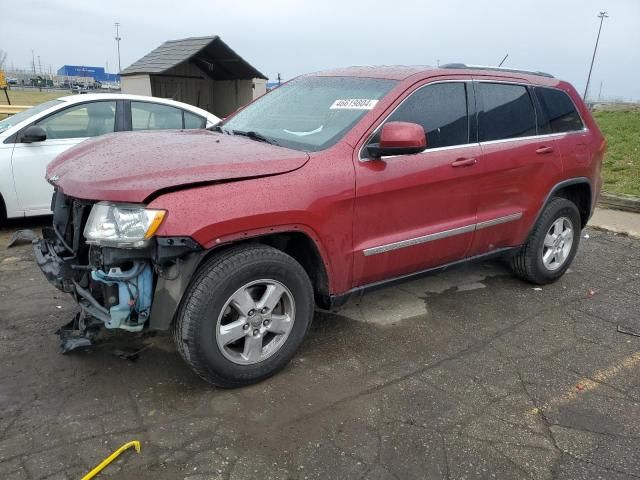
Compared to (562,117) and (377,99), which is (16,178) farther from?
(562,117)

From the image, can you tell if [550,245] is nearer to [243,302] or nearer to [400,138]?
[400,138]

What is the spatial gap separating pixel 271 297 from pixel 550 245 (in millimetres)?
2891

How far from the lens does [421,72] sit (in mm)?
3639

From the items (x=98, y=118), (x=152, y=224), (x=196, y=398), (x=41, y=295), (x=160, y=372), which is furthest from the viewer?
(x=98, y=118)

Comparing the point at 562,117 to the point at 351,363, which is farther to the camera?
the point at 562,117

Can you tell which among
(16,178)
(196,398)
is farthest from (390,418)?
(16,178)

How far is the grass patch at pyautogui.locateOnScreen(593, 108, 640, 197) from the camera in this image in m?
8.45

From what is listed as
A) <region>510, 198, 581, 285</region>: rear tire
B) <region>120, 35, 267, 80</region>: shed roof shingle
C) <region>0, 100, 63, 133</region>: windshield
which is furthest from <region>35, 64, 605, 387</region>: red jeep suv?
<region>120, 35, 267, 80</region>: shed roof shingle

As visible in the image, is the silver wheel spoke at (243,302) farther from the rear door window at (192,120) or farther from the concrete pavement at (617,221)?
the concrete pavement at (617,221)

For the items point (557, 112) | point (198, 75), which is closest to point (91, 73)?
point (198, 75)

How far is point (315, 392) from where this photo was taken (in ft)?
10.0

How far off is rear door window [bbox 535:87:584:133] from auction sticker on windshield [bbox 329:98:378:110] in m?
1.76

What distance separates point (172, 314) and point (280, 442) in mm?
838

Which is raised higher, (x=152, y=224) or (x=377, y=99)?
(x=377, y=99)
